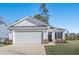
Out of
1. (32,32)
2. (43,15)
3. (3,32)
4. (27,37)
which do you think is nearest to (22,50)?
(27,37)

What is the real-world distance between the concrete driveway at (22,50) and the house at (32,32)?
0.28 meters

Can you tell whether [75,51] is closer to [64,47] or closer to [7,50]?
[64,47]

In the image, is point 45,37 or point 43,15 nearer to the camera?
point 43,15

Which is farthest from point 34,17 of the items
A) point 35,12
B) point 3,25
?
point 3,25

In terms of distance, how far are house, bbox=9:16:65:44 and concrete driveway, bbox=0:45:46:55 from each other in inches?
11.1

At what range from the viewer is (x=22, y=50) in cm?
1659

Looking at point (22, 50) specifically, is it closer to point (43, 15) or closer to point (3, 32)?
point (3, 32)

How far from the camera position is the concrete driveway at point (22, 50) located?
53.6 feet

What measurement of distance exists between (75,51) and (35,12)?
251 centimetres

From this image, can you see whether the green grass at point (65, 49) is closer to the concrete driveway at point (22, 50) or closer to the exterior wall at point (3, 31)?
the concrete driveway at point (22, 50)

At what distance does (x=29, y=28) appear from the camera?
1691cm

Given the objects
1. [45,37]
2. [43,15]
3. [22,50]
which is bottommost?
[22,50]

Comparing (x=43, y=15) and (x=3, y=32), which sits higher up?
(x=43, y=15)

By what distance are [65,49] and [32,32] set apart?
1.74 metres
